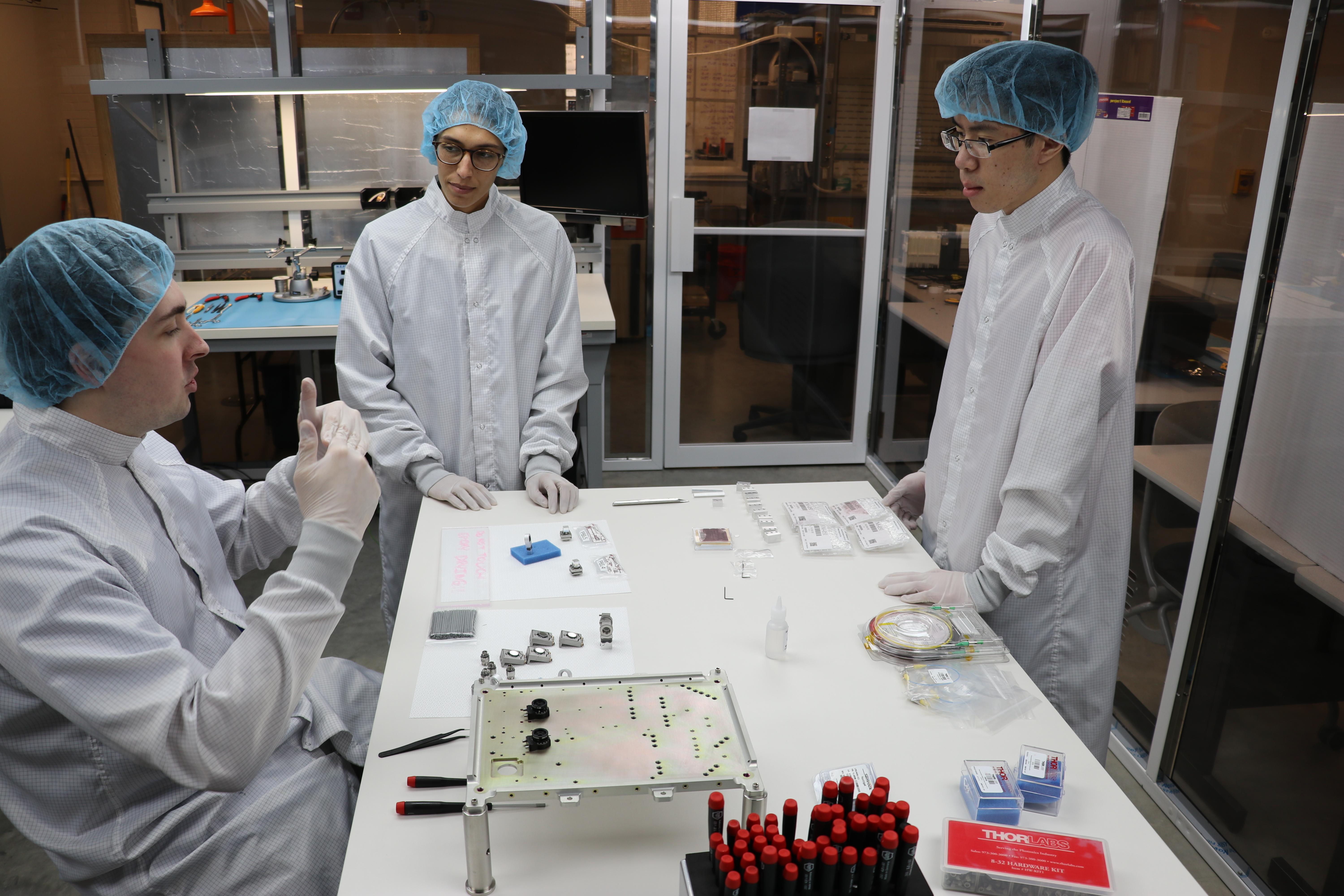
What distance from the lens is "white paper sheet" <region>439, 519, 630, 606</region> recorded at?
1.64 m

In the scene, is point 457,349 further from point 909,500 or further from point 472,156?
point 909,500

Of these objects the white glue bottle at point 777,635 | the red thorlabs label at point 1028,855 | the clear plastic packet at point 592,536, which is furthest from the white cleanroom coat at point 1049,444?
the clear plastic packet at point 592,536

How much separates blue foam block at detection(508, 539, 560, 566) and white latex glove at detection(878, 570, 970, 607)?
0.61m

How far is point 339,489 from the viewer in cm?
128

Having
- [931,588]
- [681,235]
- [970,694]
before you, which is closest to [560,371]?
[931,588]

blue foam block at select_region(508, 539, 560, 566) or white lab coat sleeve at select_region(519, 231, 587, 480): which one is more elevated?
white lab coat sleeve at select_region(519, 231, 587, 480)

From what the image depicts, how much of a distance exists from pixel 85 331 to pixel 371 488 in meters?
0.40

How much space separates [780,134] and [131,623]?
3.53 metres

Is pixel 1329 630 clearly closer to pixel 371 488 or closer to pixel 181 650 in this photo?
pixel 371 488

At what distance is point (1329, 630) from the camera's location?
1915 millimetres

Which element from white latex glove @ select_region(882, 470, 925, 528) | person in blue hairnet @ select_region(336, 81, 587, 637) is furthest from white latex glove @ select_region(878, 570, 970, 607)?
person in blue hairnet @ select_region(336, 81, 587, 637)

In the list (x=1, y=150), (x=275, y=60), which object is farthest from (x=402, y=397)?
(x=1, y=150)

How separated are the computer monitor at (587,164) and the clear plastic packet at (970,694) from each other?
7.95ft

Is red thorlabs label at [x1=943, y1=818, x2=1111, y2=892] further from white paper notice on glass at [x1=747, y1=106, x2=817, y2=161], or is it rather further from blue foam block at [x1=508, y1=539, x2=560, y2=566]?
white paper notice on glass at [x1=747, y1=106, x2=817, y2=161]
